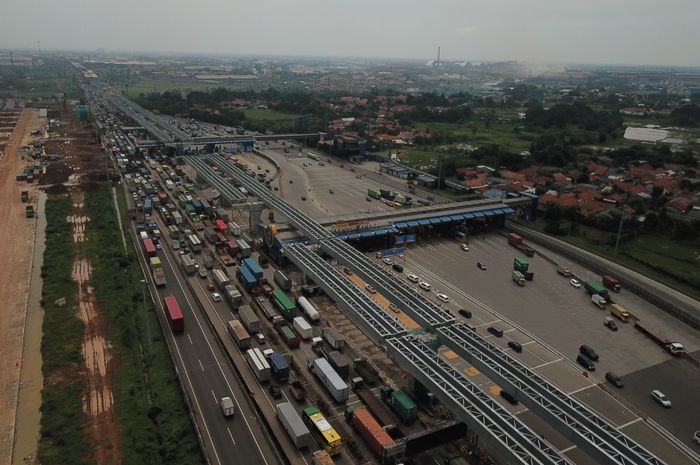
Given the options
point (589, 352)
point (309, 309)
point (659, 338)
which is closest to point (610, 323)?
point (659, 338)

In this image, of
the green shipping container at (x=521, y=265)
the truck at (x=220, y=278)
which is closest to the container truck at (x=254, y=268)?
the truck at (x=220, y=278)

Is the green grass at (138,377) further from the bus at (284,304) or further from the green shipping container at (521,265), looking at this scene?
the green shipping container at (521,265)

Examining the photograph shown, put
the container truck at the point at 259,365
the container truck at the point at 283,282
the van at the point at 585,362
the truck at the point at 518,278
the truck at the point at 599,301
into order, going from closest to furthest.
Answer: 1. the container truck at the point at 259,365
2. the van at the point at 585,362
3. the truck at the point at 599,301
4. the container truck at the point at 283,282
5. the truck at the point at 518,278

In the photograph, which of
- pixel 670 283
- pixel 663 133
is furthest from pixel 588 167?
pixel 663 133

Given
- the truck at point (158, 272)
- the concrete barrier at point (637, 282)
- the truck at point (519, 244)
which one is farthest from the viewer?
the truck at point (519, 244)

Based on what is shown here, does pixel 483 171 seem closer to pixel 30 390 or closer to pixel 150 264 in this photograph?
pixel 150 264

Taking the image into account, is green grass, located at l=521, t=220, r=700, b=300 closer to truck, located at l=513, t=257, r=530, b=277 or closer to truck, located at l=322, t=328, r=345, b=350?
truck, located at l=513, t=257, r=530, b=277

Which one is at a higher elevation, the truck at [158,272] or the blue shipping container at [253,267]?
the blue shipping container at [253,267]
